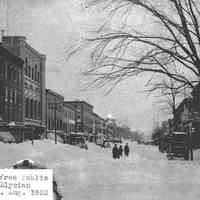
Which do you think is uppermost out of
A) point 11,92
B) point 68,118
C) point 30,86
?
point 30,86

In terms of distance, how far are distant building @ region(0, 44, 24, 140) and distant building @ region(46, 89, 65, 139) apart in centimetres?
1224

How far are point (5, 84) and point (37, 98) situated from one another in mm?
10489

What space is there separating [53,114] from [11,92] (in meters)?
27.1

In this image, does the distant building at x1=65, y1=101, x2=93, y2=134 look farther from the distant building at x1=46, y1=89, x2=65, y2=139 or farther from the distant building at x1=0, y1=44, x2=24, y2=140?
the distant building at x1=0, y1=44, x2=24, y2=140


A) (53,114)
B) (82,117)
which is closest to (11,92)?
(53,114)

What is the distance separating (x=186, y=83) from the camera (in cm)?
1396

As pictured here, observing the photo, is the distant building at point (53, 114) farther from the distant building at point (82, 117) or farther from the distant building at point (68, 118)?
the distant building at point (82, 117)

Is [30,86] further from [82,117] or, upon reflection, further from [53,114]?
[82,117]

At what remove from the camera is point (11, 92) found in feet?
153

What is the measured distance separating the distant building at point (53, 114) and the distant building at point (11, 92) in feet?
40.1

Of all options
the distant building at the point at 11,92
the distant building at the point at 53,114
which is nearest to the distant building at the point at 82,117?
the distant building at the point at 53,114

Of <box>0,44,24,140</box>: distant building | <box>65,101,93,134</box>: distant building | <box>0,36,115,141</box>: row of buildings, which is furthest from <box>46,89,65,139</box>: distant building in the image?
<box>0,44,24,140</box>: distant building

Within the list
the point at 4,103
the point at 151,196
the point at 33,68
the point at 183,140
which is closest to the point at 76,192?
the point at 151,196

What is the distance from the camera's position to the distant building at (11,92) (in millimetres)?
43344
